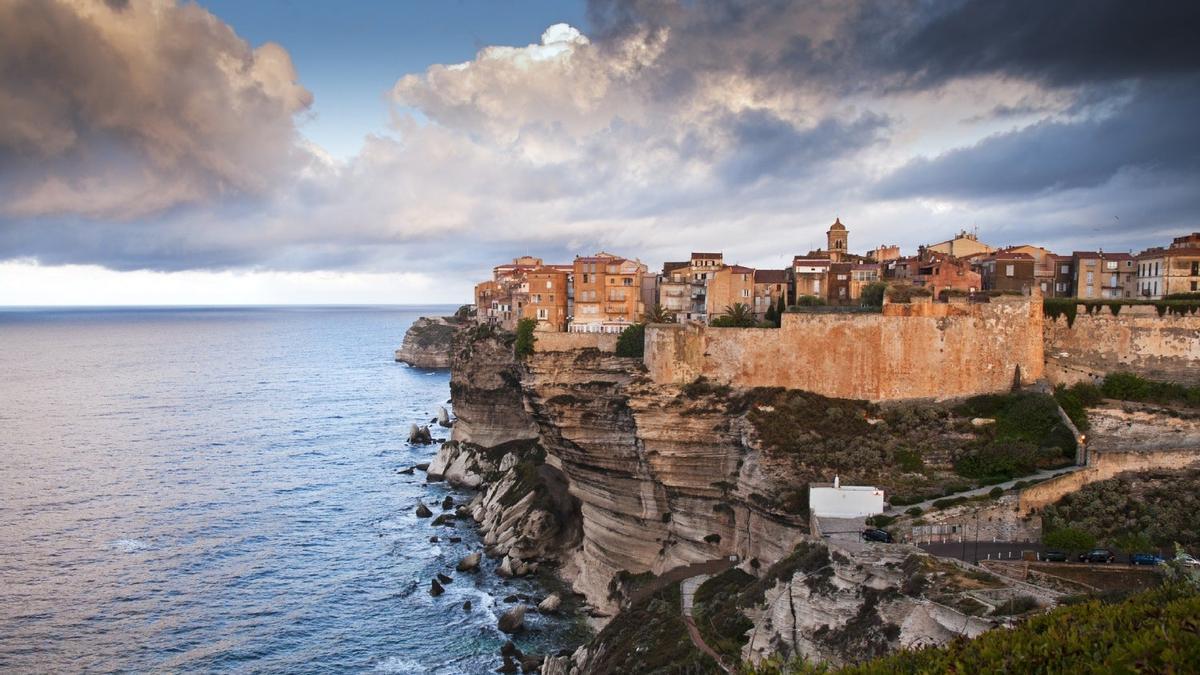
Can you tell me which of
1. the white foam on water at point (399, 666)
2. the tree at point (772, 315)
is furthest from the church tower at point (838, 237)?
the white foam on water at point (399, 666)

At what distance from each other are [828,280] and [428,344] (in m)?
108

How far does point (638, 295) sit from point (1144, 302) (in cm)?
3140

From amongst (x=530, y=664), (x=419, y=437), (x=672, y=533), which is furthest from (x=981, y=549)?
(x=419, y=437)

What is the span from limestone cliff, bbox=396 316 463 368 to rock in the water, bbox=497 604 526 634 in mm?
104749

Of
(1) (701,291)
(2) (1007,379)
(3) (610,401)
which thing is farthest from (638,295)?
(2) (1007,379)

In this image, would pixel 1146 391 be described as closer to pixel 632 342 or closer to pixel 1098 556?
pixel 1098 556

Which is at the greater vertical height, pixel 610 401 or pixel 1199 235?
pixel 1199 235

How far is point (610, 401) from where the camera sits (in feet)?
142

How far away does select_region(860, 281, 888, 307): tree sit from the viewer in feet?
153

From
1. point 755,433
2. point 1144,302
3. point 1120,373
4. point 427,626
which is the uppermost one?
point 1144,302

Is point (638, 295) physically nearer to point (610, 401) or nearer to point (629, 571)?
point (610, 401)

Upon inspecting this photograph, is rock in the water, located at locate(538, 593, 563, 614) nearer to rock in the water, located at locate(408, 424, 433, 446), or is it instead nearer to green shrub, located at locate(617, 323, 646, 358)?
green shrub, located at locate(617, 323, 646, 358)

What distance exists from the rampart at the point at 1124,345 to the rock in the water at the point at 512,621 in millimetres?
28474

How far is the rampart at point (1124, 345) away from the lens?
121 ft
